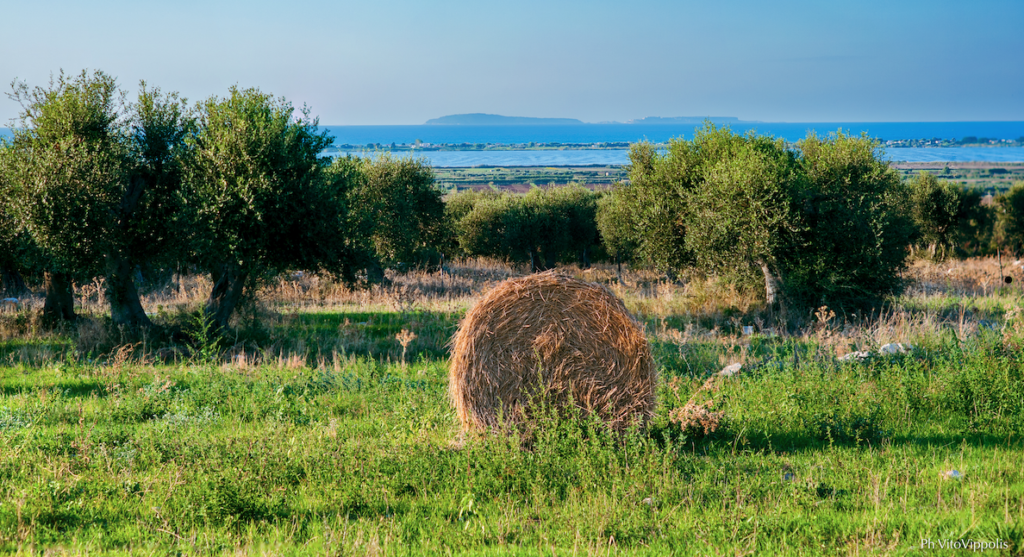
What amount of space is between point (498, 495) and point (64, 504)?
3.67 m

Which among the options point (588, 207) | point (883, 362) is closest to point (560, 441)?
point (883, 362)

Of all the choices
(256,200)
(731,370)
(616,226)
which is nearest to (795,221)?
(731,370)

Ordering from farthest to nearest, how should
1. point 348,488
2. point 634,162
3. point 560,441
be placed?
point 634,162, point 560,441, point 348,488

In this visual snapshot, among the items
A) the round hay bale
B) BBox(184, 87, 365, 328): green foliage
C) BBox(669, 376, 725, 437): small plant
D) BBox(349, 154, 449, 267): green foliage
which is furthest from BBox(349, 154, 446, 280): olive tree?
BBox(669, 376, 725, 437): small plant

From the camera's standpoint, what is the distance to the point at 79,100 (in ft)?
42.3

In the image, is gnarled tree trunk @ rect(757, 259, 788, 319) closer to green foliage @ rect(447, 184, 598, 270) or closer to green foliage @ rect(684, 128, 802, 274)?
green foliage @ rect(684, 128, 802, 274)

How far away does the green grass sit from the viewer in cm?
500

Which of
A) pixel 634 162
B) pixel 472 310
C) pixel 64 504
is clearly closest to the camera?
pixel 64 504

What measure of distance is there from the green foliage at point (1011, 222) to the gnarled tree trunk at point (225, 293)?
3889 centimetres

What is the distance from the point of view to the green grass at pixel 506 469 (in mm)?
5004

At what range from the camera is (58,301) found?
46.9ft

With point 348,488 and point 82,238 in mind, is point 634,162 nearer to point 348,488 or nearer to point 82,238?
point 82,238

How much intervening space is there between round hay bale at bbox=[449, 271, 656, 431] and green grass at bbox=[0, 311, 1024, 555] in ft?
1.19

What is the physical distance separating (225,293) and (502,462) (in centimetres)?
993
